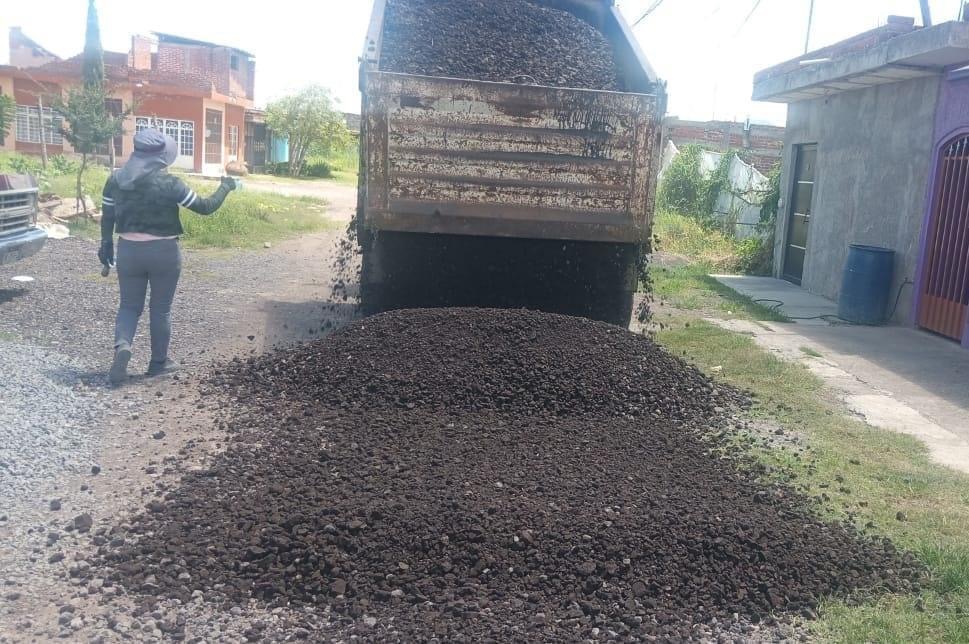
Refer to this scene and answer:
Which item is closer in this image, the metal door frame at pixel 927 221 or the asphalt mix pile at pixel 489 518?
the asphalt mix pile at pixel 489 518

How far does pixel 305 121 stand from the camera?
40.0 metres

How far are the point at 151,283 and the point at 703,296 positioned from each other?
7.55 meters

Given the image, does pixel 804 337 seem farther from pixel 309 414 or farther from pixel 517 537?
pixel 517 537

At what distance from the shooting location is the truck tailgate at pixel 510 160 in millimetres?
6516

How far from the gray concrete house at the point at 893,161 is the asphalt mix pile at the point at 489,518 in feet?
16.8

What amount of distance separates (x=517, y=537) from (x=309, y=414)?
84.4 inches

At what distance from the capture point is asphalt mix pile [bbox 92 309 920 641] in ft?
11.3

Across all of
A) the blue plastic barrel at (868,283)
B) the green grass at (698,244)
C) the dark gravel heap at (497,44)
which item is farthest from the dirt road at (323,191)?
the blue plastic barrel at (868,283)

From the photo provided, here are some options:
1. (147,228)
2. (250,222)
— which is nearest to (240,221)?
(250,222)

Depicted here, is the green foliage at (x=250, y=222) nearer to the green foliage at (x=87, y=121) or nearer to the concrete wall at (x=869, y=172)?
the green foliage at (x=87, y=121)

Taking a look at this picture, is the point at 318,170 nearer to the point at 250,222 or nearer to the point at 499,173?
the point at 250,222

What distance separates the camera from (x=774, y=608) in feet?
11.6

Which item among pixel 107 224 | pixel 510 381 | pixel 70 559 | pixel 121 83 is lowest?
pixel 70 559

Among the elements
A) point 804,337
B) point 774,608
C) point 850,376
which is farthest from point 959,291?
point 774,608
